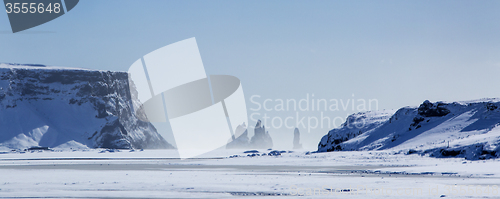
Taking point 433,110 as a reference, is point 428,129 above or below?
below

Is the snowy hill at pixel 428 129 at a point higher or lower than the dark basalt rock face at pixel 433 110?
lower

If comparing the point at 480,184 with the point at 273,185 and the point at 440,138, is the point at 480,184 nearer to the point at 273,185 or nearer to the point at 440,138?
the point at 273,185

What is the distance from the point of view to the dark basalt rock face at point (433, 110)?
9862 centimetres

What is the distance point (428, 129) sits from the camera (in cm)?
9081

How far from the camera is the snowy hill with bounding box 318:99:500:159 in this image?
249 ft

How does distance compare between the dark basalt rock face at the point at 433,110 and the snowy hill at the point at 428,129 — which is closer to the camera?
the snowy hill at the point at 428,129

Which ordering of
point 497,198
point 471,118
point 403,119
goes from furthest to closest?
1. point 403,119
2. point 471,118
3. point 497,198

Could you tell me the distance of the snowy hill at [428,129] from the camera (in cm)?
7588

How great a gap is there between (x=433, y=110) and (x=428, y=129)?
10190 millimetres

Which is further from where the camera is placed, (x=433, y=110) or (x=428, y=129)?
(x=433, y=110)

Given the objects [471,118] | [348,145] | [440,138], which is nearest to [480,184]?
[440,138]

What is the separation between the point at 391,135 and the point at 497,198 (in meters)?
82.1

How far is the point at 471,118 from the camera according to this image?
89125 millimetres

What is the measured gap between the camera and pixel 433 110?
326 ft
